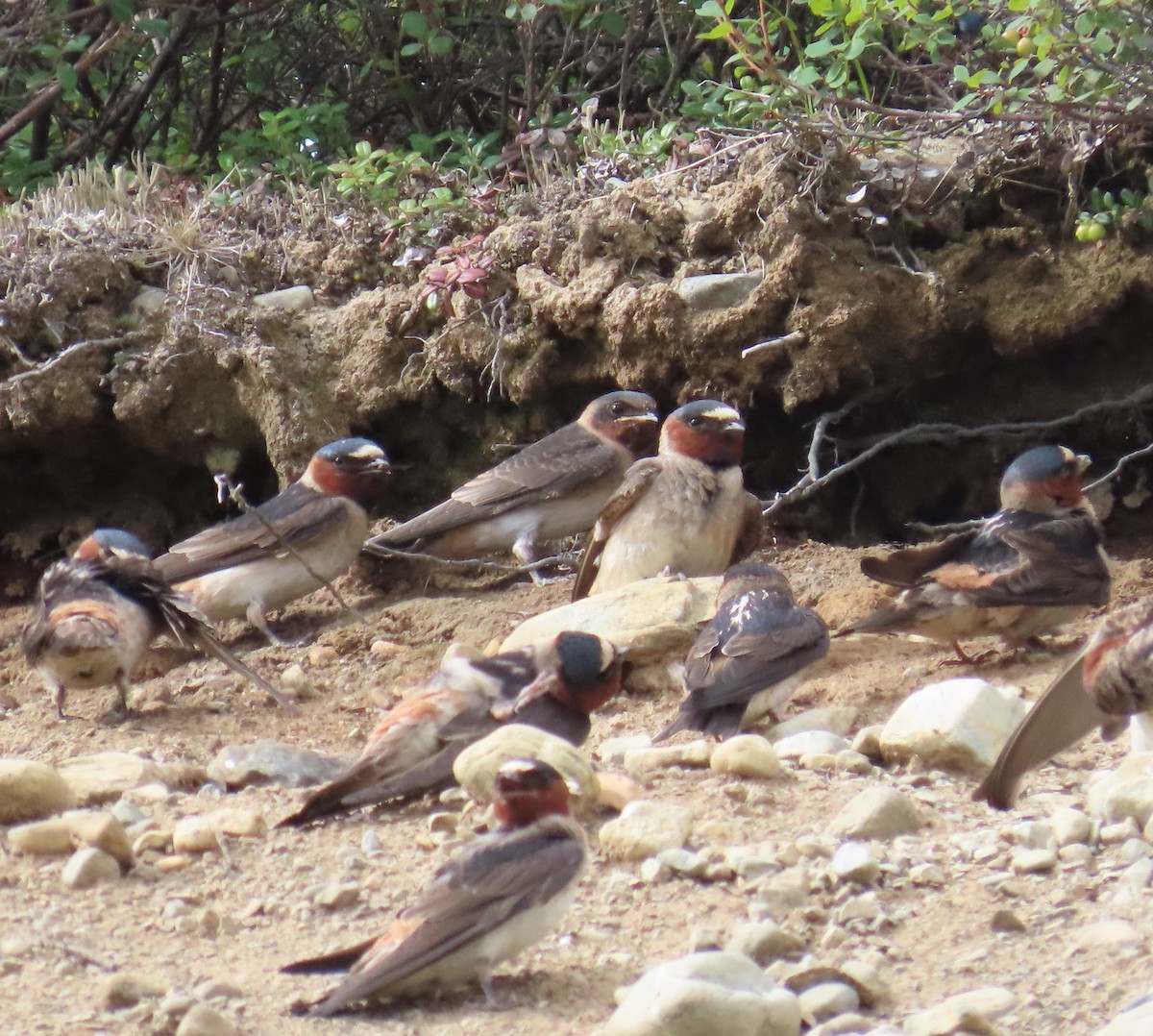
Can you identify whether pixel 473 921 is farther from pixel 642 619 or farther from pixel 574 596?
pixel 574 596

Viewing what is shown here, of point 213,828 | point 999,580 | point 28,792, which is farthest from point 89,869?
point 999,580

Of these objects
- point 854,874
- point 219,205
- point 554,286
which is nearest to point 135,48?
point 219,205

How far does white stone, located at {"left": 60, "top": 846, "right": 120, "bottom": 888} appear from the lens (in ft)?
13.9

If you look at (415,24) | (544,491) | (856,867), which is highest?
(415,24)

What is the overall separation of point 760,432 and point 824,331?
131 centimetres

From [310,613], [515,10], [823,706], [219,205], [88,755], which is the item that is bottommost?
[310,613]

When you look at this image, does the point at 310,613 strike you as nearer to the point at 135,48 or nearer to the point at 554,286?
the point at 554,286

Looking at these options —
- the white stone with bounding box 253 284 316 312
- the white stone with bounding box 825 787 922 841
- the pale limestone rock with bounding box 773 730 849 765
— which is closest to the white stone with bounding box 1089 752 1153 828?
the white stone with bounding box 825 787 922 841

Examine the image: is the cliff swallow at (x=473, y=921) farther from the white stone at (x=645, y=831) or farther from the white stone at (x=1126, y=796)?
the white stone at (x=1126, y=796)

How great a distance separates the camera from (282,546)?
8.59 meters

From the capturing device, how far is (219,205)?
930 centimetres

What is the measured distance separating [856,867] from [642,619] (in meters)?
2.51

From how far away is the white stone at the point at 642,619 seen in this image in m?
6.41

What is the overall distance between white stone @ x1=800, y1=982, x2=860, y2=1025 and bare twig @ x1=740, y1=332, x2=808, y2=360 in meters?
5.04
